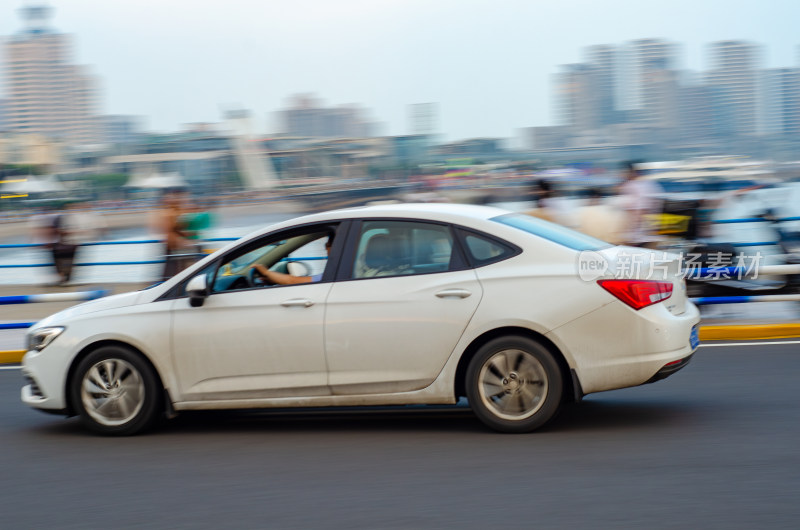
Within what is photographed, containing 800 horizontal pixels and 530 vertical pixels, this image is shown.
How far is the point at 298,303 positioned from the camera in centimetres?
575

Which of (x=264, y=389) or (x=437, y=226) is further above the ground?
(x=437, y=226)

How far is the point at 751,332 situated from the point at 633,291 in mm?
4615

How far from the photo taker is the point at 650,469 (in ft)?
15.7

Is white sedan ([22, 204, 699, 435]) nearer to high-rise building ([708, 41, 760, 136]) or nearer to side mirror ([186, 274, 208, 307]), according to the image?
side mirror ([186, 274, 208, 307])

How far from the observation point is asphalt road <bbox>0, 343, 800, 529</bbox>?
4.21m

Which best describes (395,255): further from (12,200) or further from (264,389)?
(12,200)

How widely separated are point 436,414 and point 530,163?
17.3 meters

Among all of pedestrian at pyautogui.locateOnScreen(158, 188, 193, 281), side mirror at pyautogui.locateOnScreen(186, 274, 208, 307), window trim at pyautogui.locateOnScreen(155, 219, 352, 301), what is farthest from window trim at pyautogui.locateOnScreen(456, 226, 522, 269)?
pedestrian at pyautogui.locateOnScreen(158, 188, 193, 281)

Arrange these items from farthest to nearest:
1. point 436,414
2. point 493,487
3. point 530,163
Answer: point 530,163 → point 436,414 → point 493,487

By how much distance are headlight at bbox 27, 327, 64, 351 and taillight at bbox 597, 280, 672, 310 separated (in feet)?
11.6

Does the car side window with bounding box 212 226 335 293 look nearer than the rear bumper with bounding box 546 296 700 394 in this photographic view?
No

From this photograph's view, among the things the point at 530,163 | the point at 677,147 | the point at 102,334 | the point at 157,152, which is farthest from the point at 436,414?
the point at 157,152

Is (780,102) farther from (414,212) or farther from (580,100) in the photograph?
(414,212)

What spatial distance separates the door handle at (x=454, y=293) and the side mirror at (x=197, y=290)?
4.93ft
